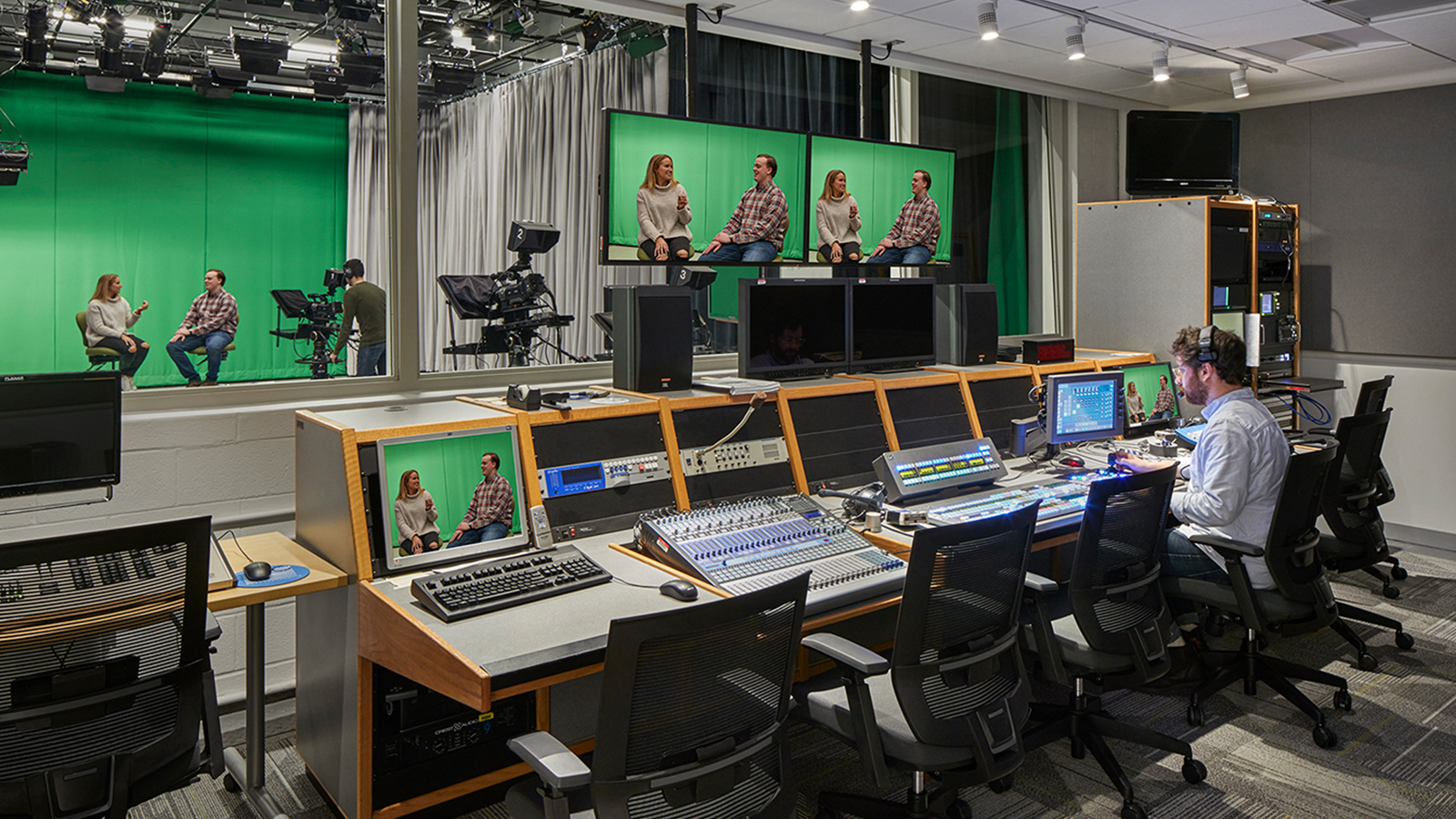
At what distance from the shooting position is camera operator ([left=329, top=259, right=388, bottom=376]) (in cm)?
335

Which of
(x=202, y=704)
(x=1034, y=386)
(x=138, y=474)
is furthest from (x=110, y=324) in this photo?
(x=1034, y=386)

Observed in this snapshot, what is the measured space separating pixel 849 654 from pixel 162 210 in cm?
266

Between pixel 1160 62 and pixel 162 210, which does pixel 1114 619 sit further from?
pixel 162 210

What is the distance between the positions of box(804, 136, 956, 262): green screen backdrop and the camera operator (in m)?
1.64

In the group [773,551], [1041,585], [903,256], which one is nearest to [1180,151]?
[903,256]

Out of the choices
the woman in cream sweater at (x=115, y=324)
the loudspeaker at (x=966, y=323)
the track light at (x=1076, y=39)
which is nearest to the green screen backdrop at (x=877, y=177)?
the loudspeaker at (x=966, y=323)

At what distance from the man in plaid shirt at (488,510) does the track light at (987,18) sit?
8.75 feet

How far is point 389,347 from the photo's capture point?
3.37m

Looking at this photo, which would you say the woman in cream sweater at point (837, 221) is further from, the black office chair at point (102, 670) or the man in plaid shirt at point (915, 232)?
the black office chair at point (102, 670)

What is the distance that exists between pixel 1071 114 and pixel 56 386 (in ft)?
17.8

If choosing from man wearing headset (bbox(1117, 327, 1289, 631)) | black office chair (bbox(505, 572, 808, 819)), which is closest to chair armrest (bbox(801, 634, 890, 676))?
black office chair (bbox(505, 572, 808, 819))

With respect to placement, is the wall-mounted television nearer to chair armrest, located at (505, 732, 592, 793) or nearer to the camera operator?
the camera operator

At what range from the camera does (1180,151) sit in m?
5.11

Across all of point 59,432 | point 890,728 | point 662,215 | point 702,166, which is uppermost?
point 702,166
